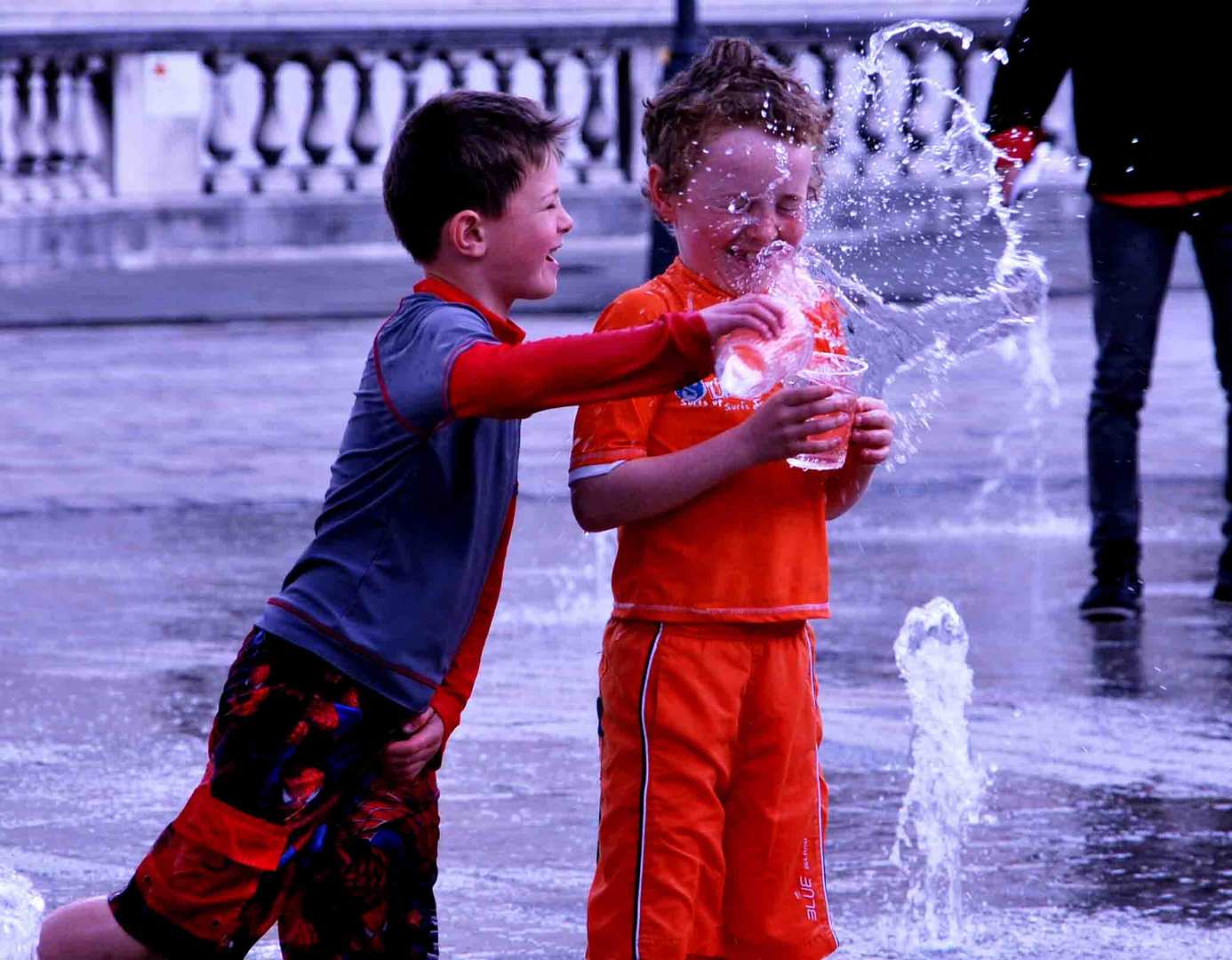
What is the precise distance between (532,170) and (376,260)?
Result: 645 inches

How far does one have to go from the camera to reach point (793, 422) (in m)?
3.43

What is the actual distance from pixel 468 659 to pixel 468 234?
59 centimetres

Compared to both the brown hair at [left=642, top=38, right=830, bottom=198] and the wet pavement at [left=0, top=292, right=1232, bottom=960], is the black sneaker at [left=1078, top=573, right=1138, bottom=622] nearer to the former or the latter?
the wet pavement at [left=0, top=292, right=1232, bottom=960]

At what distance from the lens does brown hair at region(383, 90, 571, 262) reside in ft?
11.6

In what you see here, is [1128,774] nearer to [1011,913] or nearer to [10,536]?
[1011,913]

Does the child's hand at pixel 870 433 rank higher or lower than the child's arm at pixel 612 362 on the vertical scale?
lower

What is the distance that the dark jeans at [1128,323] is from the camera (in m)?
7.16

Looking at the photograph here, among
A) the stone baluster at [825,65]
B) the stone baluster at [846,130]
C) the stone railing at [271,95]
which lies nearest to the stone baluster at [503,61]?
the stone railing at [271,95]

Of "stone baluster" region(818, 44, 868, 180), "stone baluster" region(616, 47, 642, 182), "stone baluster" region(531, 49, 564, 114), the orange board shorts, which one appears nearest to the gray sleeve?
the orange board shorts

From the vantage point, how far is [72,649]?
23.0 ft

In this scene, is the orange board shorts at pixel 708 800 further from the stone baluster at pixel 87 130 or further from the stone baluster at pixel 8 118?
the stone baluster at pixel 87 130

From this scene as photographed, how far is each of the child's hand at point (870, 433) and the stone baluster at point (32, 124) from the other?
51.8 ft

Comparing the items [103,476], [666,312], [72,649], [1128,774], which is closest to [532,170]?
[666,312]

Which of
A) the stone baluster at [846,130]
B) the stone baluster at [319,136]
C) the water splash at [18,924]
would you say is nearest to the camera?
the water splash at [18,924]
